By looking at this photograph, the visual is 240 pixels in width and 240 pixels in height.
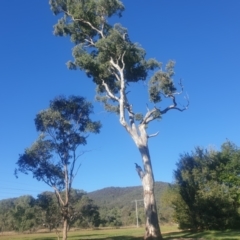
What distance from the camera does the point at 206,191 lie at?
32469 mm

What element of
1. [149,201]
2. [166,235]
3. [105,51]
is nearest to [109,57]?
[105,51]

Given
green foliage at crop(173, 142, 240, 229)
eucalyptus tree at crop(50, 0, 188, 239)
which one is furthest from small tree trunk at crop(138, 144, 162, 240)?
green foliage at crop(173, 142, 240, 229)

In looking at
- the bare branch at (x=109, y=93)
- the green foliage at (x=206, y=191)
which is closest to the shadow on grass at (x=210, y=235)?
the green foliage at (x=206, y=191)

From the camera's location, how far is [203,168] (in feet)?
113

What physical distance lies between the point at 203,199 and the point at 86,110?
13.9 m

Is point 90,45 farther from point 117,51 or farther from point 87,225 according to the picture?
point 87,225

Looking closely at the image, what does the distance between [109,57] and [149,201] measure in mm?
9422

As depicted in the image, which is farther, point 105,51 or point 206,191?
point 206,191

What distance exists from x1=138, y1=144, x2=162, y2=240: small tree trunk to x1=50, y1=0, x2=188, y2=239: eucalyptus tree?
213cm

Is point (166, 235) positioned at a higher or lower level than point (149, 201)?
lower

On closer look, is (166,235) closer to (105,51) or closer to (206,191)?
(206,191)

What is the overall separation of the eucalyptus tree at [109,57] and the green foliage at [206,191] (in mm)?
13507

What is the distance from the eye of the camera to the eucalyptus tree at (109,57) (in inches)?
819

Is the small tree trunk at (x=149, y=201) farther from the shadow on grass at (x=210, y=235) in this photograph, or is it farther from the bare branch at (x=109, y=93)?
the shadow on grass at (x=210, y=235)
